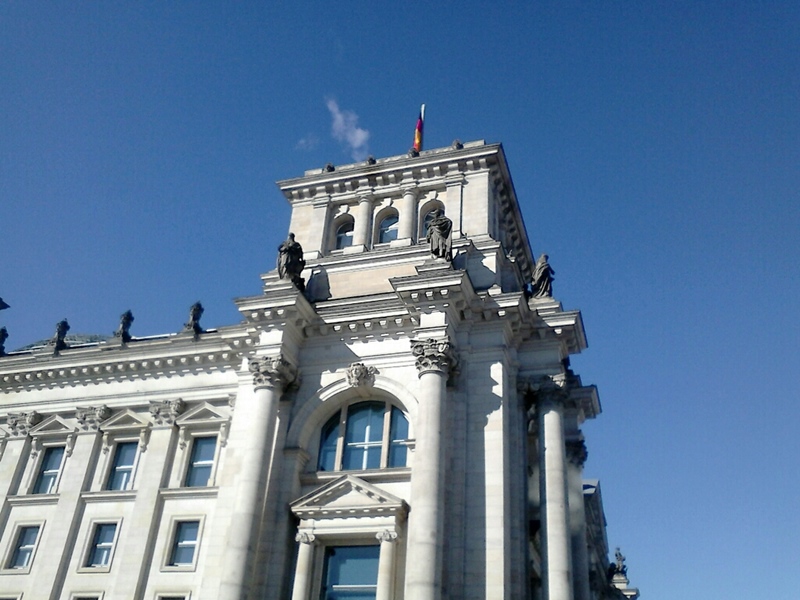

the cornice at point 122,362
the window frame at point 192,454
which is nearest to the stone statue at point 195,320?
the cornice at point 122,362

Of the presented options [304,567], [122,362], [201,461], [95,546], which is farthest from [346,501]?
[122,362]

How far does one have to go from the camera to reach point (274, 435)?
89.5 ft

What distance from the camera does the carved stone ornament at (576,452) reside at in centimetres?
3089

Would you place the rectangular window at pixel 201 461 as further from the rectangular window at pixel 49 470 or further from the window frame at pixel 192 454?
the rectangular window at pixel 49 470

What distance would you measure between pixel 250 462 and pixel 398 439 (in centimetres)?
513

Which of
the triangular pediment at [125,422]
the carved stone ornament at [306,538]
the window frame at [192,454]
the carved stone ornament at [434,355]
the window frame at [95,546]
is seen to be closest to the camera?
the carved stone ornament at [306,538]

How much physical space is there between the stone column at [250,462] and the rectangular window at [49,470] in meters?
9.84

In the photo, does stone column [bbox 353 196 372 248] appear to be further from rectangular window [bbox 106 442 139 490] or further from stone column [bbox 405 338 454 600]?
rectangular window [bbox 106 442 139 490]

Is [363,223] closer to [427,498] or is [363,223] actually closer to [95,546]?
[427,498]

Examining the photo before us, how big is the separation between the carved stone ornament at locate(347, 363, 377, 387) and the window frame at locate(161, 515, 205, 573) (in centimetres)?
778

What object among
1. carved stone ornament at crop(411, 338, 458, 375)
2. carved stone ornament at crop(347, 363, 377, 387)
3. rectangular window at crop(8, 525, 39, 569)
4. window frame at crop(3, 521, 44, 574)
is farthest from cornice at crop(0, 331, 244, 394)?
carved stone ornament at crop(411, 338, 458, 375)

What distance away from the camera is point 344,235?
35.2 metres

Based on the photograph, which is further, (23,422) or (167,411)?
(23,422)

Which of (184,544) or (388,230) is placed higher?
(388,230)
